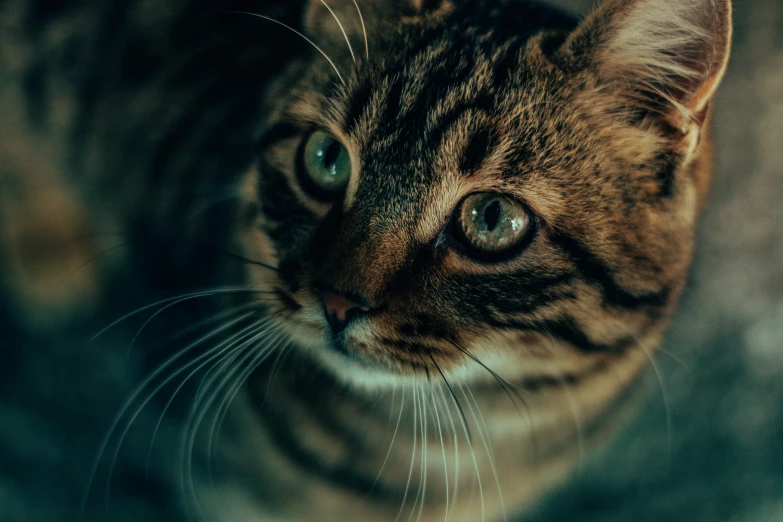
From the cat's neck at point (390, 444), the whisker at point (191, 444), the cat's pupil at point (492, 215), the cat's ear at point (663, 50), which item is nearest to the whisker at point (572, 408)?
the cat's neck at point (390, 444)

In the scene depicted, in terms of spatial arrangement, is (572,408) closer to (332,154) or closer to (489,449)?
(489,449)

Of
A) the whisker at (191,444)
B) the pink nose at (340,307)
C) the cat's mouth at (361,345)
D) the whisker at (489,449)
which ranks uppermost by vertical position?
the pink nose at (340,307)

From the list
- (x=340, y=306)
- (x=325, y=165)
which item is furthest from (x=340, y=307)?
(x=325, y=165)

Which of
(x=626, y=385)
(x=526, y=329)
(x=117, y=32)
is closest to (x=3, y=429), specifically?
(x=117, y=32)

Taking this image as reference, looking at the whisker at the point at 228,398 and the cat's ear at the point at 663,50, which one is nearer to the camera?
the cat's ear at the point at 663,50

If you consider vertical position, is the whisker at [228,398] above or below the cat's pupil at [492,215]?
below

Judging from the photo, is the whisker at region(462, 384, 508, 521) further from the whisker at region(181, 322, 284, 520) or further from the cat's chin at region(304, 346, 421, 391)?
the whisker at region(181, 322, 284, 520)

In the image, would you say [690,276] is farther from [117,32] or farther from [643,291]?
[117,32]

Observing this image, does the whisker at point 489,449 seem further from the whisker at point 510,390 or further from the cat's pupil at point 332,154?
the cat's pupil at point 332,154
